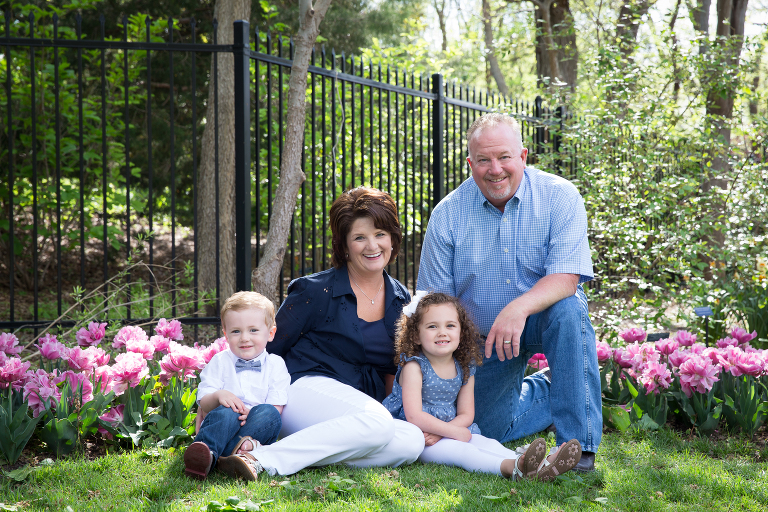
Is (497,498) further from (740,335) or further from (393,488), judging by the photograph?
(740,335)

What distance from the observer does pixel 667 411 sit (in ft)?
10.8

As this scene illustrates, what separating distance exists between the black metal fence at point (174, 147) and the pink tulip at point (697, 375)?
2.55 m

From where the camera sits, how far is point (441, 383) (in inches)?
117

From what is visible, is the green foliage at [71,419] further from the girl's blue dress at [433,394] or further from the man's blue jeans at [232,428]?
the girl's blue dress at [433,394]

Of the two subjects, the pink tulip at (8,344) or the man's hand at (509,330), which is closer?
the man's hand at (509,330)

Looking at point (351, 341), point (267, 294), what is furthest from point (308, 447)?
point (267, 294)

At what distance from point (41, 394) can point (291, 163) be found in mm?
2022

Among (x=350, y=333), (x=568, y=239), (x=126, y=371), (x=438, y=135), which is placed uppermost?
(x=438, y=135)

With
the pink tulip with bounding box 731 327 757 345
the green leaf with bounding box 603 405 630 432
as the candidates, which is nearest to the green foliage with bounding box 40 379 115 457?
the green leaf with bounding box 603 405 630 432

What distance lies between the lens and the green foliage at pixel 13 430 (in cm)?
263

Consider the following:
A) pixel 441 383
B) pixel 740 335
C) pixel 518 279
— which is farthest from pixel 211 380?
pixel 740 335

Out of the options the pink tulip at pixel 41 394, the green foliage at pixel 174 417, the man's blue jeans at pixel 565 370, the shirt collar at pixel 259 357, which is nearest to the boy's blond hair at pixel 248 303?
the shirt collar at pixel 259 357

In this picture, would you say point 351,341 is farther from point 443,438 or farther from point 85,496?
point 85,496

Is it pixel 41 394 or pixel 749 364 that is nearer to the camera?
pixel 41 394
